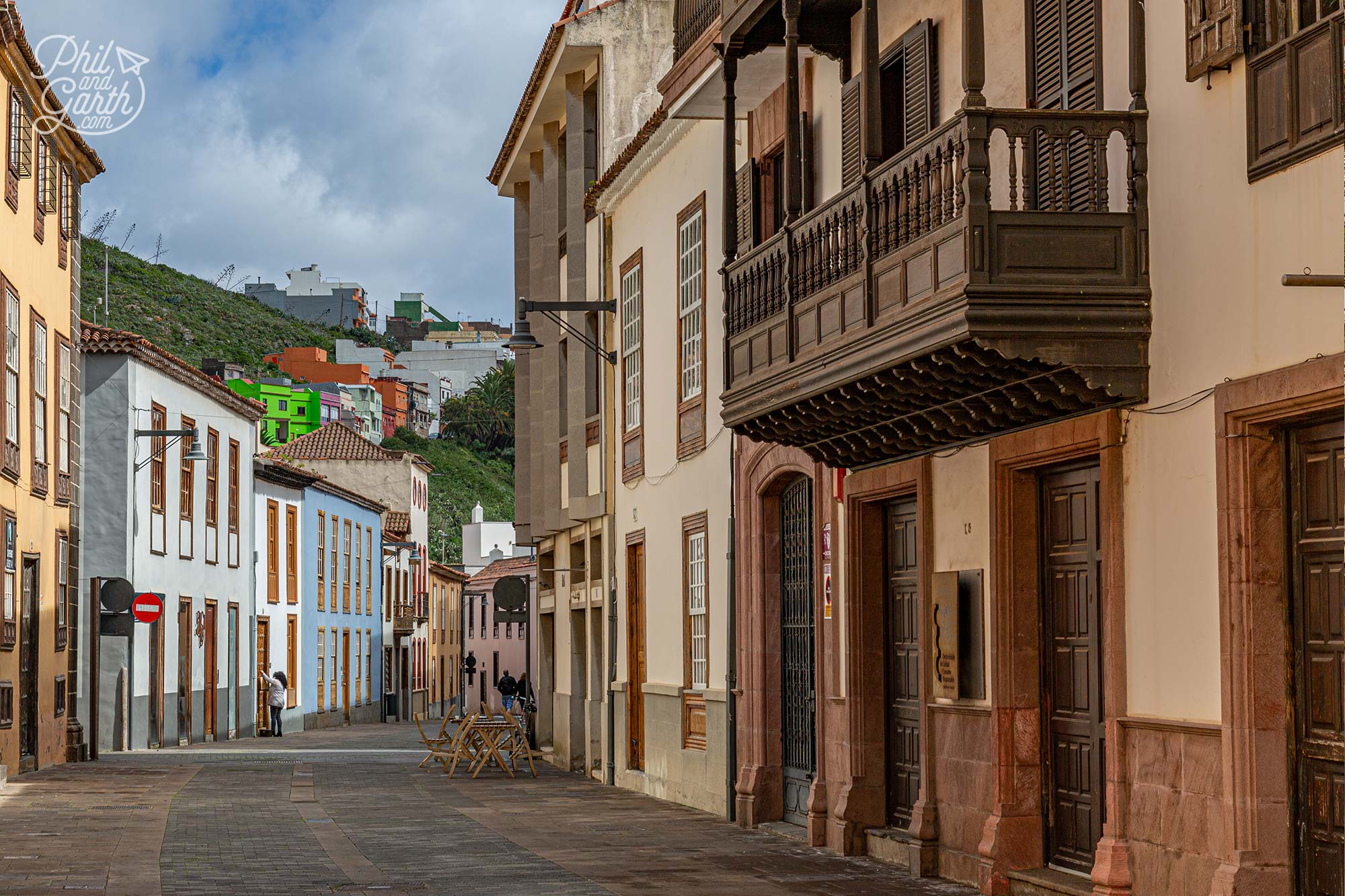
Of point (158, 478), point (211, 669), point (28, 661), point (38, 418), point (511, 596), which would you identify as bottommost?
point (211, 669)

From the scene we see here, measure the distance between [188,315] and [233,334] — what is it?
7419mm

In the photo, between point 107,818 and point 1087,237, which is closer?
point 1087,237

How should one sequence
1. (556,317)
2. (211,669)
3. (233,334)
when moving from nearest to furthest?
(556,317), (211,669), (233,334)

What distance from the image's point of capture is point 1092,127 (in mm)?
10508

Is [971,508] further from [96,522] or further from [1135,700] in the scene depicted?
[96,522]

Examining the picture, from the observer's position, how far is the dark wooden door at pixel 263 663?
4600 cm

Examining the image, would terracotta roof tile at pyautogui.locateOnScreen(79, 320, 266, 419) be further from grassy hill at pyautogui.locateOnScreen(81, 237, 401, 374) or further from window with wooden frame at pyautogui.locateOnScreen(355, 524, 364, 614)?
grassy hill at pyautogui.locateOnScreen(81, 237, 401, 374)

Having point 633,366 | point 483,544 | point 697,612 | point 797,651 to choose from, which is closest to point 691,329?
point 697,612

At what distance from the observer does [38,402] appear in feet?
87.7

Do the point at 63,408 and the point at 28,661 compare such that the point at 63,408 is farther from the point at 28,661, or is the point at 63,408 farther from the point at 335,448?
the point at 335,448

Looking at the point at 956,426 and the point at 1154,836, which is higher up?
the point at 956,426

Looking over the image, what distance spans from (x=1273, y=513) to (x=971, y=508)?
379cm

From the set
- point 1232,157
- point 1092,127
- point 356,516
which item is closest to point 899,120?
point 1092,127

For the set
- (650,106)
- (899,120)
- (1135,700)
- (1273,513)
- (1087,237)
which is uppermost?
(650,106)
